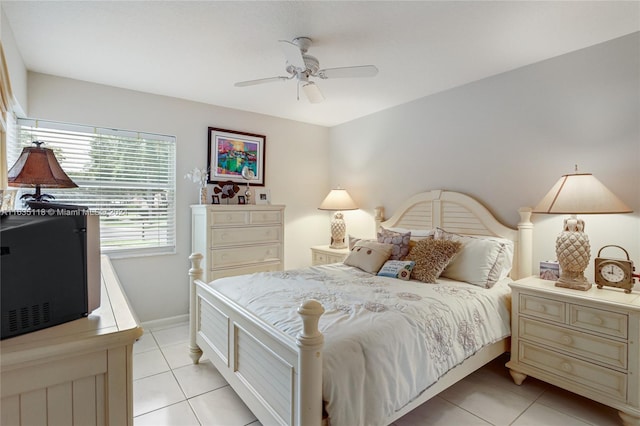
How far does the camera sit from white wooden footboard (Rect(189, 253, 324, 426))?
133 cm

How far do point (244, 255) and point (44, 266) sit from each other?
8.85 feet

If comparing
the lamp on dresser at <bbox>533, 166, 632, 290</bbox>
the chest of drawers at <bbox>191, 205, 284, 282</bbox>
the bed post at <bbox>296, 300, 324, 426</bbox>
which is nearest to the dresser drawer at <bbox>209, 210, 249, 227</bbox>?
the chest of drawers at <bbox>191, 205, 284, 282</bbox>

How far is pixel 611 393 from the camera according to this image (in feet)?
6.29

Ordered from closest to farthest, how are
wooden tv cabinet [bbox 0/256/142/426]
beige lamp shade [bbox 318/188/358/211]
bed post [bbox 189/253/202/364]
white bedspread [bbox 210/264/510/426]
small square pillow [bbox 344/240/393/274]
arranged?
1. wooden tv cabinet [bbox 0/256/142/426]
2. white bedspread [bbox 210/264/510/426]
3. bed post [bbox 189/253/202/364]
4. small square pillow [bbox 344/240/393/274]
5. beige lamp shade [bbox 318/188/358/211]

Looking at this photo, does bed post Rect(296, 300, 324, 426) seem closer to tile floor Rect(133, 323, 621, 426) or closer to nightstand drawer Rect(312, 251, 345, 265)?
tile floor Rect(133, 323, 621, 426)

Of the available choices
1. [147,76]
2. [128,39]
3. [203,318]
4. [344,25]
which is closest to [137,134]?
[147,76]

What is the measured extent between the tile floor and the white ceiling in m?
2.42

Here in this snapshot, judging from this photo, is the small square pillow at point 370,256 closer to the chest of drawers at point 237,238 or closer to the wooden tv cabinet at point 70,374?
the chest of drawers at point 237,238

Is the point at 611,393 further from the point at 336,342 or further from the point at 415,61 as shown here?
the point at 415,61

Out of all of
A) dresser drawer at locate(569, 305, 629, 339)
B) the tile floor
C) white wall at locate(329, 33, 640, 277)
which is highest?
white wall at locate(329, 33, 640, 277)

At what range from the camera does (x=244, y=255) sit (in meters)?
3.53

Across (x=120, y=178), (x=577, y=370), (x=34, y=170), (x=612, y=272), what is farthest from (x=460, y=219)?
(x=120, y=178)

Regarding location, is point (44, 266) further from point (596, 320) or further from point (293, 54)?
point (596, 320)

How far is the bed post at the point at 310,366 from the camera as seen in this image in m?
1.31
